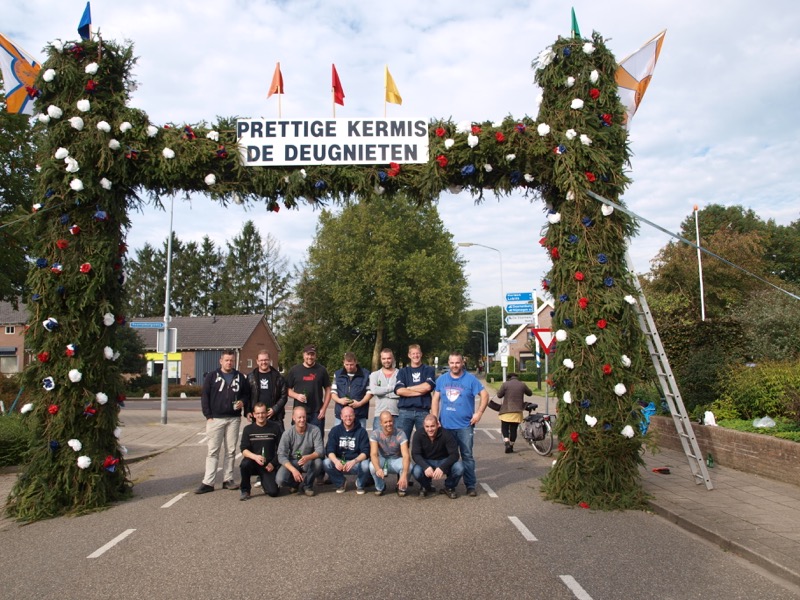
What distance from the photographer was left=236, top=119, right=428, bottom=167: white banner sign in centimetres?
842

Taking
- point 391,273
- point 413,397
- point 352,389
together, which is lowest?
point 413,397

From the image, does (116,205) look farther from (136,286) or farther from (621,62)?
(136,286)

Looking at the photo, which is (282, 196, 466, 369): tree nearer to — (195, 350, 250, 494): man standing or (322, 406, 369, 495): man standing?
(195, 350, 250, 494): man standing

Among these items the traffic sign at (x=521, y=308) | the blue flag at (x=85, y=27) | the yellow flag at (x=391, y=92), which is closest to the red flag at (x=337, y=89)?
the yellow flag at (x=391, y=92)

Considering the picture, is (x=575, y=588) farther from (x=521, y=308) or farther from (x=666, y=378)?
(x=521, y=308)

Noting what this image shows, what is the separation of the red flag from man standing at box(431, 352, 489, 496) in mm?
3812

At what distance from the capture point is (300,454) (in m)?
8.78

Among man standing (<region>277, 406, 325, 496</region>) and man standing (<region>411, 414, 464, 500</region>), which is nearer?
man standing (<region>411, 414, 464, 500</region>)

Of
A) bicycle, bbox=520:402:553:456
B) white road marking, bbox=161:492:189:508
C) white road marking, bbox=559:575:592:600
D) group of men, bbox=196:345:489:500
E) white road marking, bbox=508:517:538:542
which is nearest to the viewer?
white road marking, bbox=559:575:592:600

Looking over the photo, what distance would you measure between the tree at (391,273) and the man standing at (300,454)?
115ft

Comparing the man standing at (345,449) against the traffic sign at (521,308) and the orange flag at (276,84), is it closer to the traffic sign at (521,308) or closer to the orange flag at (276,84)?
the orange flag at (276,84)

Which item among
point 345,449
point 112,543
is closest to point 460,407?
point 345,449

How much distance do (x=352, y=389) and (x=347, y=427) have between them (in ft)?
2.18

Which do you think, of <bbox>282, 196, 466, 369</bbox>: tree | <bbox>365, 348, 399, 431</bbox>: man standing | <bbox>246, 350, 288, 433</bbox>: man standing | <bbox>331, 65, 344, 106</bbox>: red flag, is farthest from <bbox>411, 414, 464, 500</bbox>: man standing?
<bbox>282, 196, 466, 369</bbox>: tree
